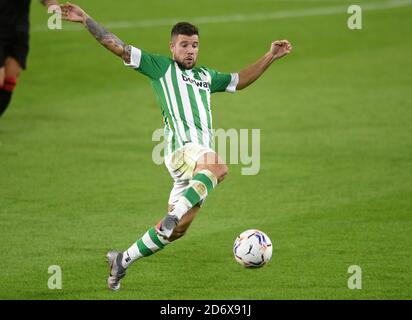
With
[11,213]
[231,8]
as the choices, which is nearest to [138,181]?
[11,213]

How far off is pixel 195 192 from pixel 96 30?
159 cm

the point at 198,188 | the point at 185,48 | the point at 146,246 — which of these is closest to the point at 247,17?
the point at 185,48

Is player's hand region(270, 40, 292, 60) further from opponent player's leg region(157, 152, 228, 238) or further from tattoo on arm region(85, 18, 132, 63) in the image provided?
tattoo on arm region(85, 18, 132, 63)

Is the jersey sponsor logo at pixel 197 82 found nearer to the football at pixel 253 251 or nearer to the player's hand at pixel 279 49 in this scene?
the player's hand at pixel 279 49

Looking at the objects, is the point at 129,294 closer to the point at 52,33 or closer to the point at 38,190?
the point at 38,190

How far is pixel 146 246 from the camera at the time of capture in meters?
8.53

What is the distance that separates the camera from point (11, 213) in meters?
11.2

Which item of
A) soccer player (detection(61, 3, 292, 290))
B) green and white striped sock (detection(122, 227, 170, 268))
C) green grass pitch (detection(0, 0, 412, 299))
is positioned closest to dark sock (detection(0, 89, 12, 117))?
green grass pitch (detection(0, 0, 412, 299))

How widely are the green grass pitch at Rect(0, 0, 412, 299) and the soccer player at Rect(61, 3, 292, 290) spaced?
410 millimetres

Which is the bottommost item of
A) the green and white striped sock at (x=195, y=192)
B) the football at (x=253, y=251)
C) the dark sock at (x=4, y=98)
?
the football at (x=253, y=251)

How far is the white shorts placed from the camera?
8508 mm

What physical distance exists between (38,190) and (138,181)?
1.27 metres

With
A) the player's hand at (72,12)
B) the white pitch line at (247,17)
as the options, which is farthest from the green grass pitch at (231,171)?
the player's hand at (72,12)

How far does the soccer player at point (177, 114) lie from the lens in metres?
8.48
